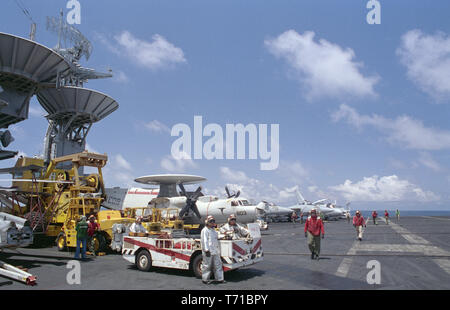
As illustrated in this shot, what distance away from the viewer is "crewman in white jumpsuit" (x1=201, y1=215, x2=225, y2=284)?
8875 millimetres

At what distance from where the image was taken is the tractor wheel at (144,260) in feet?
35.0

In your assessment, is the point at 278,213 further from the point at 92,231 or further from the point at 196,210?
the point at 92,231

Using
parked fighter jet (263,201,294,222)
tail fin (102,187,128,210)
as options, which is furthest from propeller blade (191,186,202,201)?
parked fighter jet (263,201,294,222)

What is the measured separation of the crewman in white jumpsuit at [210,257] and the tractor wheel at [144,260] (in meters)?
2.65

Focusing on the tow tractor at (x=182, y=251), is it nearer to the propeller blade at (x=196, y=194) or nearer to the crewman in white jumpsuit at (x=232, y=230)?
the crewman in white jumpsuit at (x=232, y=230)

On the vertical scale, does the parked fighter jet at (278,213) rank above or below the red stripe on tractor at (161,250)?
below

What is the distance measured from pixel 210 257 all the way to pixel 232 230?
148cm

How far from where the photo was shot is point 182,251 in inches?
391

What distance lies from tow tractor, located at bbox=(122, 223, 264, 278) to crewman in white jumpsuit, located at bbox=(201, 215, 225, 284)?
25 centimetres

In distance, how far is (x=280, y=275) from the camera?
9883 millimetres

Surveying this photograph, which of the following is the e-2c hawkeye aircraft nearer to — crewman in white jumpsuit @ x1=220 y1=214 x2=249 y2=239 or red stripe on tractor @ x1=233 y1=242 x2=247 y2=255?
crewman in white jumpsuit @ x1=220 y1=214 x2=249 y2=239

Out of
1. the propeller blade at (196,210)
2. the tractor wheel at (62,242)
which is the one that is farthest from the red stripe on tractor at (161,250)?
the propeller blade at (196,210)
